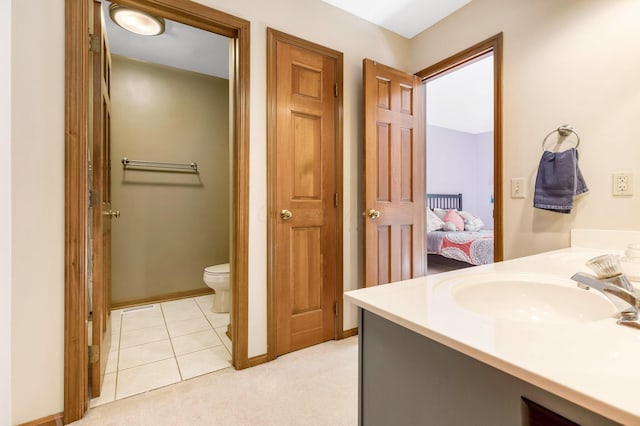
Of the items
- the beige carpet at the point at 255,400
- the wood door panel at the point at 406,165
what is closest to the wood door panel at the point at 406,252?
the wood door panel at the point at 406,165

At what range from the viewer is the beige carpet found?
1.41m

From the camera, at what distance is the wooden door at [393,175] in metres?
2.17

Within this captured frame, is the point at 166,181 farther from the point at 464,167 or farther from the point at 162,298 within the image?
the point at 464,167

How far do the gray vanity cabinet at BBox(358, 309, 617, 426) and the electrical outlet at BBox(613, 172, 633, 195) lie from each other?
5.22 ft

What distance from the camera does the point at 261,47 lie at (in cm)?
193

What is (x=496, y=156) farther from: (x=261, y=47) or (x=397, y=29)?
(x=261, y=47)

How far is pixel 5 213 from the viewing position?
125 cm

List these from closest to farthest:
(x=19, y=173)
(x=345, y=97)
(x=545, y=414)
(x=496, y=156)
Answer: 1. (x=545, y=414)
2. (x=19, y=173)
3. (x=496, y=156)
4. (x=345, y=97)

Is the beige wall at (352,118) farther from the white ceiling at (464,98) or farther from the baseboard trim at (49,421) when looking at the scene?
the white ceiling at (464,98)

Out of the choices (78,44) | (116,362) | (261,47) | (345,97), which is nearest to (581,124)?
(345,97)

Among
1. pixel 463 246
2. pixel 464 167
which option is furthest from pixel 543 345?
pixel 464 167

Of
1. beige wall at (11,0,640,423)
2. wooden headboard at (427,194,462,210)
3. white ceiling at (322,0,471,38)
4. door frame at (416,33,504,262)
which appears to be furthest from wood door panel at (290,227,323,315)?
wooden headboard at (427,194,462,210)

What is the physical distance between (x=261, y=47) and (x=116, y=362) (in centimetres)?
222

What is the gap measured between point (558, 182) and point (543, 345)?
5.05 ft
